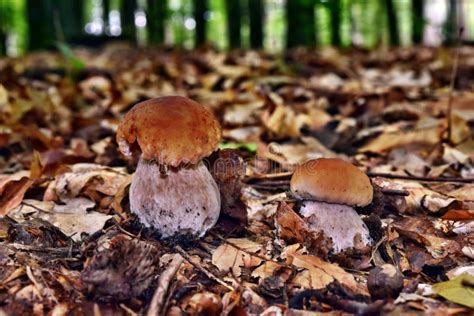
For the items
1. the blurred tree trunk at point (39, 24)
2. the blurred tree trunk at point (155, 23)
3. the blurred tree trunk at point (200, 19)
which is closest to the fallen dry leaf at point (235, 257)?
the blurred tree trunk at point (155, 23)

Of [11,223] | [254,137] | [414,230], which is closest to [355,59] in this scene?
[254,137]

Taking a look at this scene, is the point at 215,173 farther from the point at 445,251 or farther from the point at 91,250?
the point at 445,251

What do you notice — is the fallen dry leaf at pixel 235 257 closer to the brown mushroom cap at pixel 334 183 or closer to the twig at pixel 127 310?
the brown mushroom cap at pixel 334 183

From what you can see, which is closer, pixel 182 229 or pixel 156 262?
pixel 156 262

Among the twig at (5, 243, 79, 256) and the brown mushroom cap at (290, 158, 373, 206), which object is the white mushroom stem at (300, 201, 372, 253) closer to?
the brown mushroom cap at (290, 158, 373, 206)

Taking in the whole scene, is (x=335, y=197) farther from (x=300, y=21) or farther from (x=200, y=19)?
(x=200, y=19)

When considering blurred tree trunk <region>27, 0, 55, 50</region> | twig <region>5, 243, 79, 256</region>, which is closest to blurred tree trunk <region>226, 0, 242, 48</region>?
blurred tree trunk <region>27, 0, 55, 50</region>
